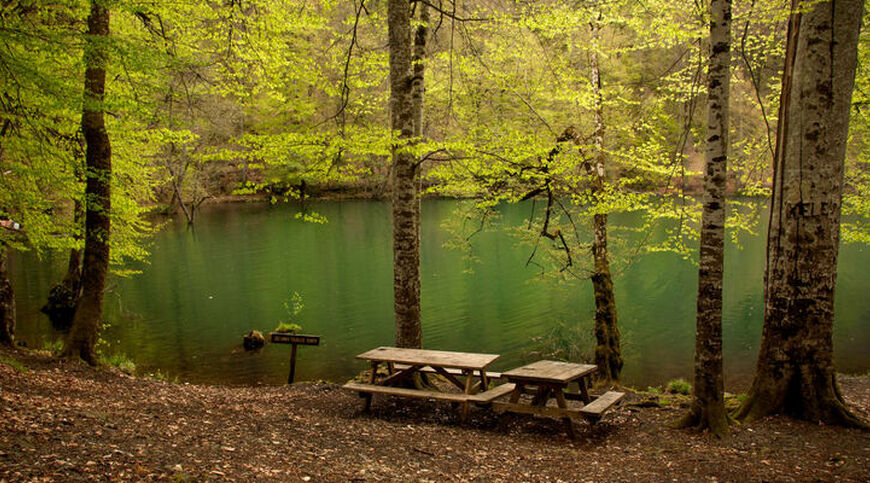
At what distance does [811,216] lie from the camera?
5.71m

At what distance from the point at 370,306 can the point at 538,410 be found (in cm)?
1265

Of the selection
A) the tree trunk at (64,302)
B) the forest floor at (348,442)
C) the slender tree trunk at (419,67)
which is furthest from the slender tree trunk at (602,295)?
the tree trunk at (64,302)

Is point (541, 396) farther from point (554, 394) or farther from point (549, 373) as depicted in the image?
point (549, 373)

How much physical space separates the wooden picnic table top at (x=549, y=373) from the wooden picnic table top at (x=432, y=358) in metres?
0.34

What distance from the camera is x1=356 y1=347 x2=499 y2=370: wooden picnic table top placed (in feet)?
22.4

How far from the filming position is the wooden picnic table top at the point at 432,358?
6840 mm

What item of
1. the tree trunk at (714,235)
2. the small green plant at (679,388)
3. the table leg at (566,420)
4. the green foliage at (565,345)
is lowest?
the green foliage at (565,345)

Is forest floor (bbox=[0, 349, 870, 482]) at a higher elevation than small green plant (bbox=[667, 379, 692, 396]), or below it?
higher

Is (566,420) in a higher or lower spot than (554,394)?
lower

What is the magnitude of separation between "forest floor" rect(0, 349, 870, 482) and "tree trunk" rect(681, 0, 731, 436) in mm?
354

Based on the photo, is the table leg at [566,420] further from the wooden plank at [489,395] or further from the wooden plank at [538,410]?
the wooden plank at [489,395]

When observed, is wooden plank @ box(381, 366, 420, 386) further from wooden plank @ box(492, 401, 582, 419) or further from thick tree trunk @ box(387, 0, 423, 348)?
wooden plank @ box(492, 401, 582, 419)

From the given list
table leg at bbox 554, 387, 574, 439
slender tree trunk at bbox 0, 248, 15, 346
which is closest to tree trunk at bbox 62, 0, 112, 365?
slender tree trunk at bbox 0, 248, 15, 346

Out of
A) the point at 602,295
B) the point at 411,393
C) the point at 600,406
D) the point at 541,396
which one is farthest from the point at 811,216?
the point at 602,295
